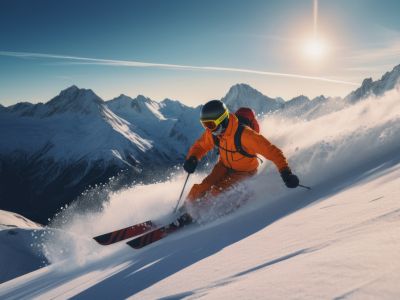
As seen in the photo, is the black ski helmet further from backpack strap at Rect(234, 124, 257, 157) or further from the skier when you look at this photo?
backpack strap at Rect(234, 124, 257, 157)

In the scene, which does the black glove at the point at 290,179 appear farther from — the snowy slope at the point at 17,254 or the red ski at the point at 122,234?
the snowy slope at the point at 17,254

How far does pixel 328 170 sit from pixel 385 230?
5945mm

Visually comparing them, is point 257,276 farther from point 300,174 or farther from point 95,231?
point 95,231

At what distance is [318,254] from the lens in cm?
272

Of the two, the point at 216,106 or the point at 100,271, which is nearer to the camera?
the point at 100,271

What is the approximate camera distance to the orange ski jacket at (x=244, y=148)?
7.98 meters

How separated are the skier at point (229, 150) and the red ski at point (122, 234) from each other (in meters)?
1.27

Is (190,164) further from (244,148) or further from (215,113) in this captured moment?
(215,113)

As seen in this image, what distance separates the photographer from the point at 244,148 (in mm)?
8891

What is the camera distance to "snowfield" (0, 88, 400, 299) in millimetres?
2227

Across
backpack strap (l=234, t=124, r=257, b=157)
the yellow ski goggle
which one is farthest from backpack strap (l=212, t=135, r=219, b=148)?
the yellow ski goggle

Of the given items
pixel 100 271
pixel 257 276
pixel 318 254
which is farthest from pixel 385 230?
pixel 100 271

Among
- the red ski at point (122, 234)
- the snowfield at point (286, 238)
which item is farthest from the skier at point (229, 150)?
the red ski at point (122, 234)

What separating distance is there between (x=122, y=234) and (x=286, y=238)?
5.55 m
